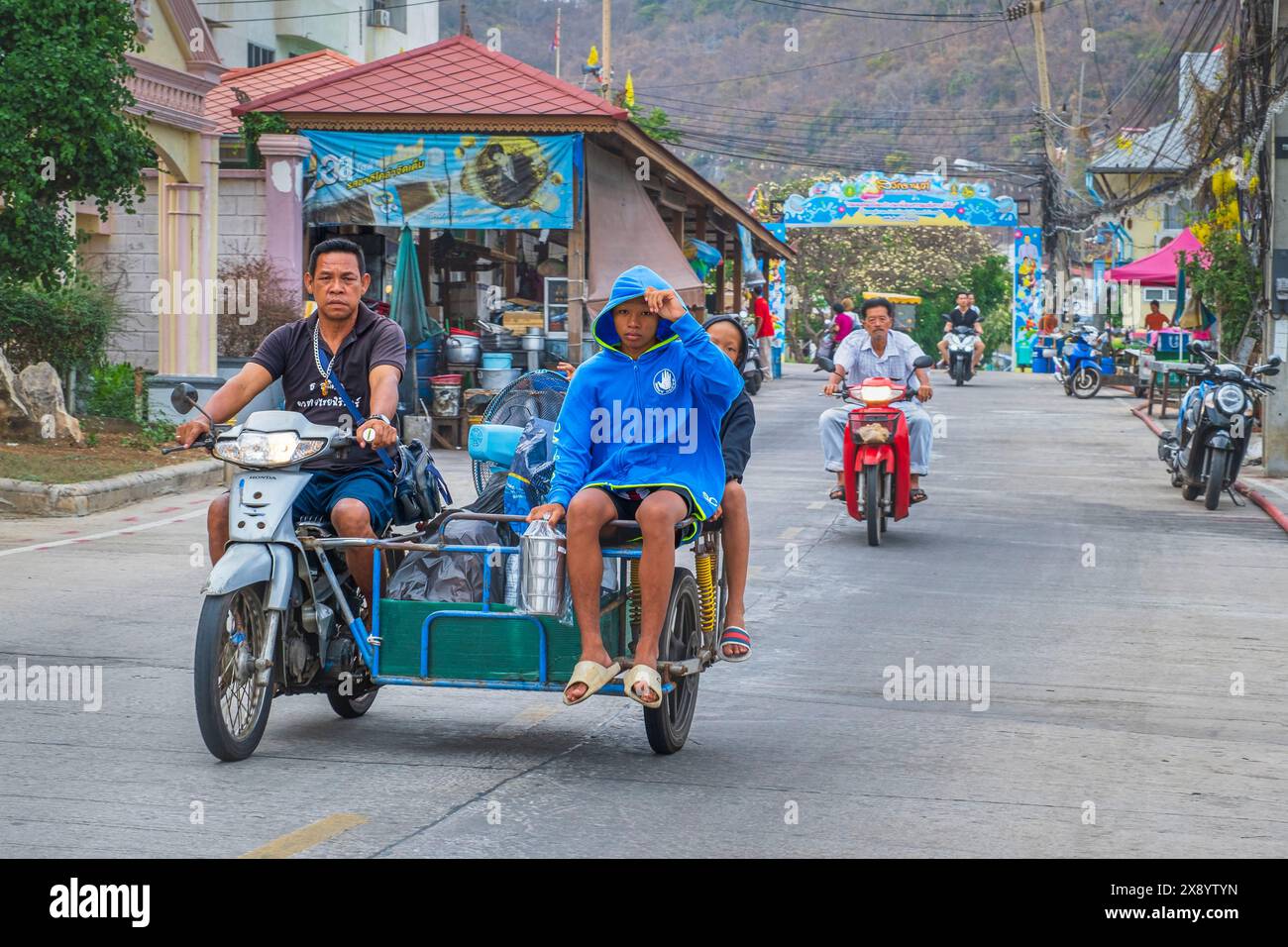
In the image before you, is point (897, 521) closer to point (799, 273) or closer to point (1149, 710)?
point (1149, 710)

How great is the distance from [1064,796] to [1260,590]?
6.17m

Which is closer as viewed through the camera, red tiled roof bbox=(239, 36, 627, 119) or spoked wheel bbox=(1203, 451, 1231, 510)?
spoked wheel bbox=(1203, 451, 1231, 510)

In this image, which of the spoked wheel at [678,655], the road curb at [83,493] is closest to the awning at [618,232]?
the road curb at [83,493]

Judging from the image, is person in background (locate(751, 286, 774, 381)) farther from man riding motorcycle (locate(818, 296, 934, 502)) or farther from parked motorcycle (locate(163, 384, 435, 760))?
parked motorcycle (locate(163, 384, 435, 760))

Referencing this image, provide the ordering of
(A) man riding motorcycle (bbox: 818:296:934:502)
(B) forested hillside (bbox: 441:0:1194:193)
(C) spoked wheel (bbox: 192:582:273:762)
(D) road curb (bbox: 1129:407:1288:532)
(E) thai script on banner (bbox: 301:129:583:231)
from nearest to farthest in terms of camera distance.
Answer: (C) spoked wheel (bbox: 192:582:273:762) < (A) man riding motorcycle (bbox: 818:296:934:502) < (D) road curb (bbox: 1129:407:1288:532) < (E) thai script on banner (bbox: 301:129:583:231) < (B) forested hillside (bbox: 441:0:1194:193)

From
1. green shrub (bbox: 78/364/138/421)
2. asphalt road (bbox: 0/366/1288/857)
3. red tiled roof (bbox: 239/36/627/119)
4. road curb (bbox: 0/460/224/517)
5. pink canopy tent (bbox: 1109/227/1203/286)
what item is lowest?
asphalt road (bbox: 0/366/1288/857)

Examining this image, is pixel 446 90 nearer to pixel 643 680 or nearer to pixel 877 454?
pixel 877 454

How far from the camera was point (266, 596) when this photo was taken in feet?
21.1

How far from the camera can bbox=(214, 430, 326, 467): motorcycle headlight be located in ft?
21.1

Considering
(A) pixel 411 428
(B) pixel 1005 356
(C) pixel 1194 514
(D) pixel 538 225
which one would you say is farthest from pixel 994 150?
(A) pixel 411 428

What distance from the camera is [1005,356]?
55.6 metres

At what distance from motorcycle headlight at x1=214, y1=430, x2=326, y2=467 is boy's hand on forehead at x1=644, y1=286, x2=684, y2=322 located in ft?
4.27

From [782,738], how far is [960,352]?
109 ft

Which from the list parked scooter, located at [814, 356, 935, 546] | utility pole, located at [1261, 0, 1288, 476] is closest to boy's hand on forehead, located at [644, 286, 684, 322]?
parked scooter, located at [814, 356, 935, 546]
